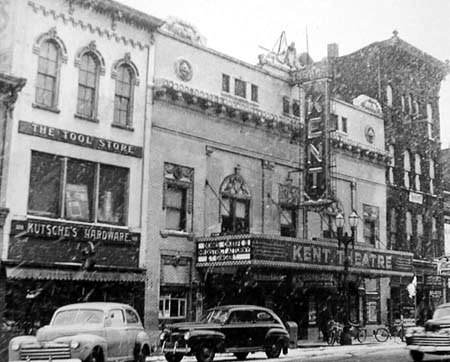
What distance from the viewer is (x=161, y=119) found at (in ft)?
85.4

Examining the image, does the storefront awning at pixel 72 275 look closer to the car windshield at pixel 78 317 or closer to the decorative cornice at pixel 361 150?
the car windshield at pixel 78 317

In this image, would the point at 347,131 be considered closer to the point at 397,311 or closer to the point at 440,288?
the point at 397,311

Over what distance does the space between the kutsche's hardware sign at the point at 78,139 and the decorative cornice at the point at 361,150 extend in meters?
12.2

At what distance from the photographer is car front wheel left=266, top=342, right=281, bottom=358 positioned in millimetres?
20672

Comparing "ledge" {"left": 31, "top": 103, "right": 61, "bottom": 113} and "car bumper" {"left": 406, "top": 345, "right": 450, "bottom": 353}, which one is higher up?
"ledge" {"left": 31, "top": 103, "right": 61, "bottom": 113}

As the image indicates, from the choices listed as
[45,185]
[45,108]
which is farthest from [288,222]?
[45,108]

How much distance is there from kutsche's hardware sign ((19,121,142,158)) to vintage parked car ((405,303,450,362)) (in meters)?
11.9

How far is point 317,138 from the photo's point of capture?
3016cm

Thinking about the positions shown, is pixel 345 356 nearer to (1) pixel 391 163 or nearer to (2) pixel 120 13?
(2) pixel 120 13

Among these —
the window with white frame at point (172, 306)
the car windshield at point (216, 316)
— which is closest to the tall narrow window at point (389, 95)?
the window with white frame at point (172, 306)

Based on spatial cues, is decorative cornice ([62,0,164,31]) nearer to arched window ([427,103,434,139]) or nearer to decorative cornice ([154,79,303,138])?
decorative cornice ([154,79,303,138])

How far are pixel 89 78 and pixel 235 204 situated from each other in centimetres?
832

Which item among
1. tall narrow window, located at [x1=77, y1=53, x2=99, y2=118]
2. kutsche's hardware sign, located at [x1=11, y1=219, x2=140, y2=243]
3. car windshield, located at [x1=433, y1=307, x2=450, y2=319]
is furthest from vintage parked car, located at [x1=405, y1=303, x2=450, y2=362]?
tall narrow window, located at [x1=77, y1=53, x2=99, y2=118]

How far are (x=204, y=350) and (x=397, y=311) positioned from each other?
2073 cm
